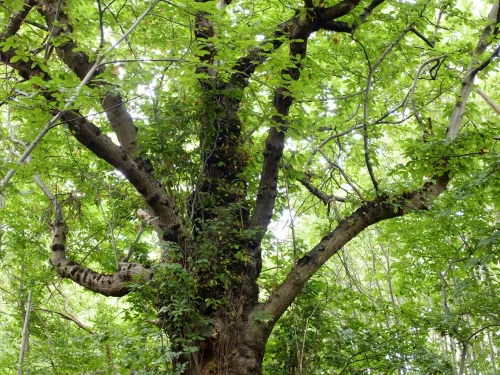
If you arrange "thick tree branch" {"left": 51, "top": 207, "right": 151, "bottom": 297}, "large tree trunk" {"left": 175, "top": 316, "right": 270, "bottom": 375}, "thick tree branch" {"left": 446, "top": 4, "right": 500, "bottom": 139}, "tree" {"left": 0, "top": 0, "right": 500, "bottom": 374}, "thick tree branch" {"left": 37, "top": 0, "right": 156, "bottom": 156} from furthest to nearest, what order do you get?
"thick tree branch" {"left": 446, "top": 4, "right": 500, "bottom": 139}
"thick tree branch" {"left": 51, "top": 207, "right": 151, "bottom": 297}
"thick tree branch" {"left": 37, "top": 0, "right": 156, "bottom": 156}
"large tree trunk" {"left": 175, "top": 316, "right": 270, "bottom": 375}
"tree" {"left": 0, "top": 0, "right": 500, "bottom": 374}

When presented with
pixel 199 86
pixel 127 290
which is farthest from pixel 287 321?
pixel 199 86

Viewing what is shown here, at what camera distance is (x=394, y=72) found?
17.7 feet

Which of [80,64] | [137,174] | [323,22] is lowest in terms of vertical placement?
[137,174]

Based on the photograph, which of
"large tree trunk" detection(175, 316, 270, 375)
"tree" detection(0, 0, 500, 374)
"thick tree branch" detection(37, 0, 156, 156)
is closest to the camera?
"tree" detection(0, 0, 500, 374)

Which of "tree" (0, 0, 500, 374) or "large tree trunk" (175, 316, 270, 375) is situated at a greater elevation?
"tree" (0, 0, 500, 374)

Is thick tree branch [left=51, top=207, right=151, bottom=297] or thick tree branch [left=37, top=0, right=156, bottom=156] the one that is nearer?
thick tree branch [left=37, top=0, right=156, bottom=156]

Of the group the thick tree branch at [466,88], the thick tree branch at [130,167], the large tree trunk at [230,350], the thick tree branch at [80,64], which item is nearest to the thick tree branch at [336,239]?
the large tree trunk at [230,350]

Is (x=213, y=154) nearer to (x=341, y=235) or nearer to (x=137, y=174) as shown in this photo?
(x=137, y=174)

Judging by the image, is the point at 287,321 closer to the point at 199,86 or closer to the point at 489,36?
the point at 199,86

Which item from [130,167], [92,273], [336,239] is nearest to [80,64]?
[130,167]

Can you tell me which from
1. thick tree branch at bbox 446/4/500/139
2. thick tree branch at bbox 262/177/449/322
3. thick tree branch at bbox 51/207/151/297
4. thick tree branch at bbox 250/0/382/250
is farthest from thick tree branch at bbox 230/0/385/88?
thick tree branch at bbox 51/207/151/297

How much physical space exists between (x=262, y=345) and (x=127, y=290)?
4.41ft

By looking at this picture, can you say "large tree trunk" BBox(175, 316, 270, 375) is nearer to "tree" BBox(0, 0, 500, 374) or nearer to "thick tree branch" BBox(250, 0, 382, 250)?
"tree" BBox(0, 0, 500, 374)

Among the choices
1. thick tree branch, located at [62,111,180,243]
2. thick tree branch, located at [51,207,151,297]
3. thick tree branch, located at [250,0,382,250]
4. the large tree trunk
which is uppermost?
thick tree branch, located at [250,0,382,250]
